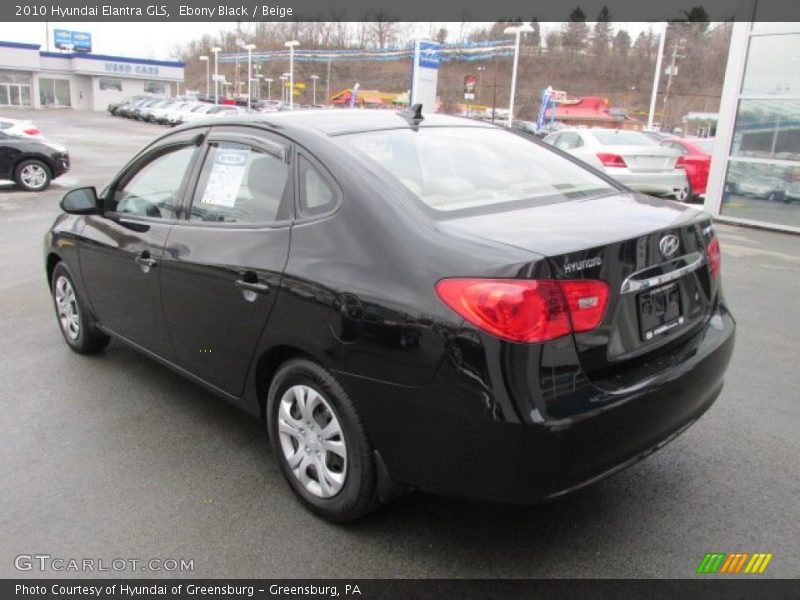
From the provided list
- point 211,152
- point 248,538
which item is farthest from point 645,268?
point 211,152

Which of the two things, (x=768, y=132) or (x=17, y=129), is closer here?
(x=768, y=132)

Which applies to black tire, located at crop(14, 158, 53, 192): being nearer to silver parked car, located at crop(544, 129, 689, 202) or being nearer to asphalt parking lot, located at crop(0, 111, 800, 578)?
silver parked car, located at crop(544, 129, 689, 202)

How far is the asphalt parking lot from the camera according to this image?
2.64 m

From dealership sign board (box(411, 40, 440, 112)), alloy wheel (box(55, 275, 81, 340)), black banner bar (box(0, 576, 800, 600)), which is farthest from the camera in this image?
dealership sign board (box(411, 40, 440, 112))

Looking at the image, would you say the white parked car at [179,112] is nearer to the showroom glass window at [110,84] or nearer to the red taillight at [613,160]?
the showroom glass window at [110,84]

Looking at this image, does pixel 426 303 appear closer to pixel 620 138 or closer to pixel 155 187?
pixel 155 187

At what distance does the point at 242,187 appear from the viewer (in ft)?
10.6

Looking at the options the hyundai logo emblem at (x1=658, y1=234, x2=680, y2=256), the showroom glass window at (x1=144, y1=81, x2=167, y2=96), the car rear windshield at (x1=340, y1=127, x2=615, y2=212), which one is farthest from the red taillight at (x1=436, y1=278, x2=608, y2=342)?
the showroom glass window at (x1=144, y1=81, x2=167, y2=96)

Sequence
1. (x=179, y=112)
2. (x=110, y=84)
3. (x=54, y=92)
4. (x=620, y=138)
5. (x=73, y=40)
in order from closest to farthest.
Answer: (x=620, y=138), (x=179, y=112), (x=54, y=92), (x=110, y=84), (x=73, y=40)

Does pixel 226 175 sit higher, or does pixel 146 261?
pixel 226 175

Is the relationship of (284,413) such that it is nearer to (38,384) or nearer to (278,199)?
(278,199)

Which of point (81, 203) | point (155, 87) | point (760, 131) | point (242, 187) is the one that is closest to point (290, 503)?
point (242, 187)

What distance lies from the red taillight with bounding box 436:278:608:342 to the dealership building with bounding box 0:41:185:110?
66.8 m

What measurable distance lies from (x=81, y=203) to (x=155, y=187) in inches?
23.5
